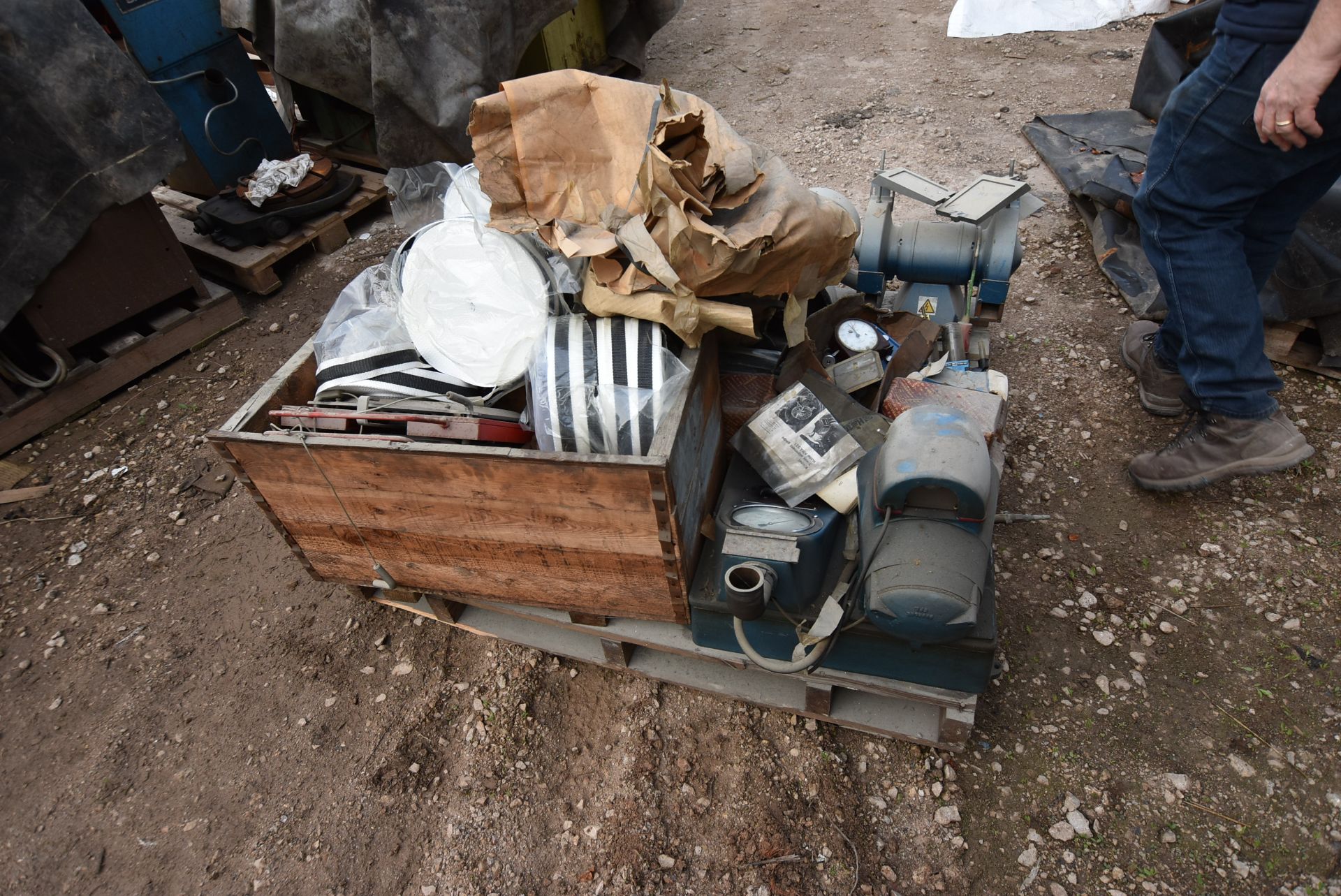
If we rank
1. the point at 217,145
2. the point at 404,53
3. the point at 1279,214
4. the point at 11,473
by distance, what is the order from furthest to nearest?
the point at 217,145, the point at 404,53, the point at 11,473, the point at 1279,214

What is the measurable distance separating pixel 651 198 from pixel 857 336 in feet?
2.78

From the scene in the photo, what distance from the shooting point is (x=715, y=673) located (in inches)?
77.7

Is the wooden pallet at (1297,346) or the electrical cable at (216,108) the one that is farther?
the electrical cable at (216,108)

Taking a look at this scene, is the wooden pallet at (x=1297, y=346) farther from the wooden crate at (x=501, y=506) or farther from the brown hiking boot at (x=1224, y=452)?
the wooden crate at (x=501, y=506)

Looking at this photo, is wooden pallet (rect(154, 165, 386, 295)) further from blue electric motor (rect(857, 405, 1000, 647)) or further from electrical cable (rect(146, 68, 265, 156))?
blue electric motor (rect(857, 405, 1000, 647))

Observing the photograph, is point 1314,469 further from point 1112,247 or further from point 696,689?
point 696,689

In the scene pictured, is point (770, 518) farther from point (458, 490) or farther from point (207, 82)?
point (207, 82)

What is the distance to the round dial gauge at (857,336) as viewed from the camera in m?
2.23

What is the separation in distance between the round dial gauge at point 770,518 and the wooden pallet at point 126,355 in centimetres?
297

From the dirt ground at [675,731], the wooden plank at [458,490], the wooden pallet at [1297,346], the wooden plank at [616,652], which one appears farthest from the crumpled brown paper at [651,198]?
the wooden pallet at [1297,346]

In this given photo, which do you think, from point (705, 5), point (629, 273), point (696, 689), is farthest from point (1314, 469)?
point (705, 5)

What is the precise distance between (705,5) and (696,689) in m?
6.11

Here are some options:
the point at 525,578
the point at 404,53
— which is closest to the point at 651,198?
the point at 525,578

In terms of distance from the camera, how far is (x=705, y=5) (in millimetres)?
6316
